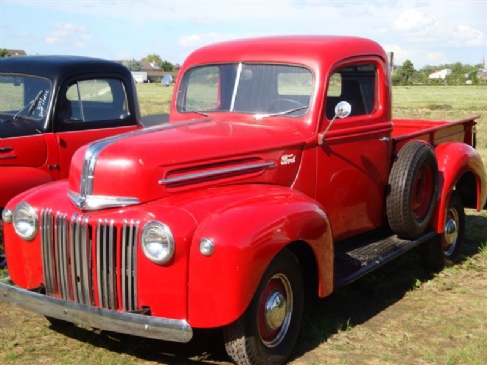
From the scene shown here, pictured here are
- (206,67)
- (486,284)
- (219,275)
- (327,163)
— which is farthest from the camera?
(486,284)

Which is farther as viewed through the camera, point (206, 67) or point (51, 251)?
Result: point (206, 67)

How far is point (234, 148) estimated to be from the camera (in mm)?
4164

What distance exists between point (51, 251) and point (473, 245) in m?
4.60

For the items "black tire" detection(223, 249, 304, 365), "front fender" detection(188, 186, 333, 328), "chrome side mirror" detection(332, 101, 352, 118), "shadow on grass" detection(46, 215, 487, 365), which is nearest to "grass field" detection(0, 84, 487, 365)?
"shadow on grass" detection(46, 215, 487, 365)

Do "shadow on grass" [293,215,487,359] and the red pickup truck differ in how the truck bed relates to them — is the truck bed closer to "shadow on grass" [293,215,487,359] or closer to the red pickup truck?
the red pickup truck

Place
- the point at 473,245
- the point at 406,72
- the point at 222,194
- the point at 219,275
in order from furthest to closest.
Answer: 1. the point at 406,72
2. the point at 473,245
3. the point at 222,194
4. the point at 219,275

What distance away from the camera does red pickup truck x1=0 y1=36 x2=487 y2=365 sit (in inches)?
136

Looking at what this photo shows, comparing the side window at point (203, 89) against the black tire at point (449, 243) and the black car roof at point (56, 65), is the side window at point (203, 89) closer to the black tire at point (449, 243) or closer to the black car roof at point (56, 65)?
the black car roof at point (56, 65)

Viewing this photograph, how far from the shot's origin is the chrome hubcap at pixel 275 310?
150 inches

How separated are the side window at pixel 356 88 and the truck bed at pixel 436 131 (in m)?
0.49

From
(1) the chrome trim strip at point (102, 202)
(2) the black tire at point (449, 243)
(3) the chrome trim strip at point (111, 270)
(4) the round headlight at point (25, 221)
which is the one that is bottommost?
(2) the black tire at point (449, 243)

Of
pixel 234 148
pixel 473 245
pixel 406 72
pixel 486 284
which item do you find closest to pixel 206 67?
pixel 234 148

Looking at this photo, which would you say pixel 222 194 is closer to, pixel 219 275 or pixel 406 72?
pixel 219 275

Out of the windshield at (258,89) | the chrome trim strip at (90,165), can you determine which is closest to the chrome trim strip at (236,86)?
the windshield at (258,89)
